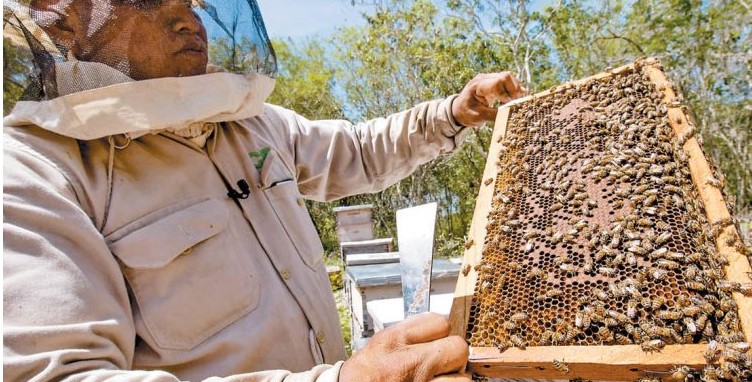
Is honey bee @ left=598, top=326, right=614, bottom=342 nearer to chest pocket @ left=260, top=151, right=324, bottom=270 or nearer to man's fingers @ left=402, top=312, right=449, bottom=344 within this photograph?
man's fingers @ left=402, top=312, right=449, bottom=344

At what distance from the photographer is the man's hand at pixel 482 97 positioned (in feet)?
8.82

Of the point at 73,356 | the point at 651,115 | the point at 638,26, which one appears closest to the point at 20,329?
the point at 73,356

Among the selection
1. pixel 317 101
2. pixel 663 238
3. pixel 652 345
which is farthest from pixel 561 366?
pixel 317 101

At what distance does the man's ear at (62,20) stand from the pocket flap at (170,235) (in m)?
0.70

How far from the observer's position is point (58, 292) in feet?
4.14

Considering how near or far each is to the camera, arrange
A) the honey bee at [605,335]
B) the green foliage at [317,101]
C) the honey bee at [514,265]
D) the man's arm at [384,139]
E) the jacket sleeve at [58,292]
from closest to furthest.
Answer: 1. the jacket sleeve at [58,292]
2. the honey bee at [605,335]
3. the honey bee at [514,265]
4. the man's arm at [384,139]
5. the green foliage at [317,101]

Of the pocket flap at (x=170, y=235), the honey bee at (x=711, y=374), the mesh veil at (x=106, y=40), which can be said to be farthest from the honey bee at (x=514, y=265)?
the mesh veil at (x=106, y=40)

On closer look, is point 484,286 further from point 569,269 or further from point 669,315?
point 669,315

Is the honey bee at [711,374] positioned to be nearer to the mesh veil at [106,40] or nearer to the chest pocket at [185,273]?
the chest pocket at [185,273]

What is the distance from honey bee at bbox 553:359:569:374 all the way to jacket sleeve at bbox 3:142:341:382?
2.13 feet

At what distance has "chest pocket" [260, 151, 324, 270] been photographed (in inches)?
81.4

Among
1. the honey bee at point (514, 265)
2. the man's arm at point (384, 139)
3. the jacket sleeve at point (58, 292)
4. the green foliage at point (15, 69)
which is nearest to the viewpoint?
the jacket sleeve at point (58, 292)

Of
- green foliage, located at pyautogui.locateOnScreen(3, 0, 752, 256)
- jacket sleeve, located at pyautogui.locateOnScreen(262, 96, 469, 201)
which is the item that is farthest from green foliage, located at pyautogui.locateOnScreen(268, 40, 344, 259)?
jacket sleeve, located at pyautogui.locateOnScreen(262, 96, 469, 201)

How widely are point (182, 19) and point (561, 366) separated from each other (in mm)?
1880
